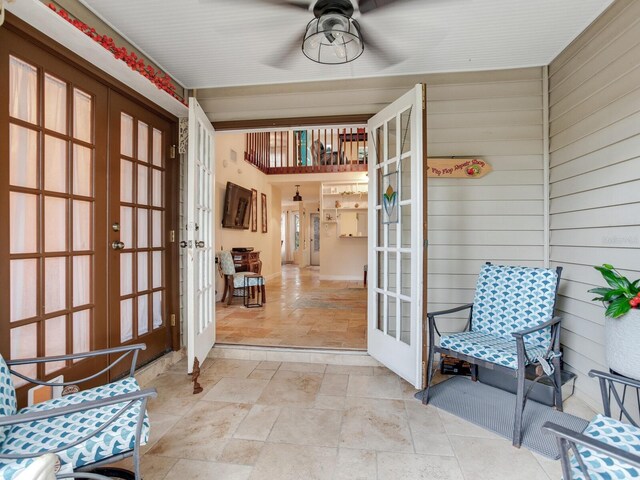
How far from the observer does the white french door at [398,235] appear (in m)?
2.42

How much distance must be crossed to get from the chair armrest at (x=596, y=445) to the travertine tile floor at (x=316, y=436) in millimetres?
828

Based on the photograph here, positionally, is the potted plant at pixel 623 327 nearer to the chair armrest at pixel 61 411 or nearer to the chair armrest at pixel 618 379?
the chair armrest at pixel 618 379

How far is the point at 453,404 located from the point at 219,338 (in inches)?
89.5

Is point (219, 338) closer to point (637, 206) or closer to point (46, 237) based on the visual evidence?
point (46, 237)

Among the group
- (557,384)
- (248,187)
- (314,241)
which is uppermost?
(248,187)

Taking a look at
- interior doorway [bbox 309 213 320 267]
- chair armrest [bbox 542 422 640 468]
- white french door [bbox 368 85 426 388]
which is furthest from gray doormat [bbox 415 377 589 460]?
interior doorway [bbox 309 213 320 267]

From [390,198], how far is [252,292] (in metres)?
3.50

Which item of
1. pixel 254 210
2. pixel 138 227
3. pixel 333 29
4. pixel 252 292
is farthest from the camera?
pixel 254 210

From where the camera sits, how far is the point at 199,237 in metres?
2.90

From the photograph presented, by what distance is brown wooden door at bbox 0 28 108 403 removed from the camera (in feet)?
5.59

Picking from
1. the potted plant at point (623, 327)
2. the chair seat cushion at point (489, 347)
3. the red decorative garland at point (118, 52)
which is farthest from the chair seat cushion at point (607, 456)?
the red decorative garland at point (118, 52)

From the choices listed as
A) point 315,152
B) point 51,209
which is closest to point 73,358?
point 51,209

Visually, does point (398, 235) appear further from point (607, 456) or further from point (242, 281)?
point (242, 281)

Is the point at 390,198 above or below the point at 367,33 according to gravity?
below
